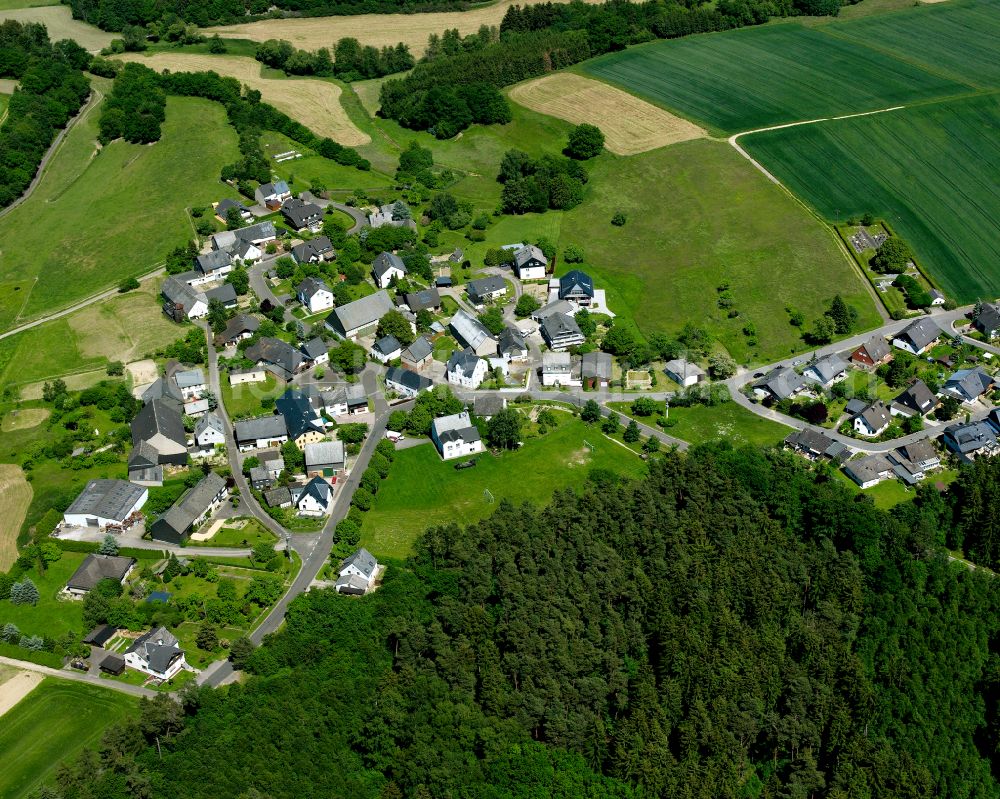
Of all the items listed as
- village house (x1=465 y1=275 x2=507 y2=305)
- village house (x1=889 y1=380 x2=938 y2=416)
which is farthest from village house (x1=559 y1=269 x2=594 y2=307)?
village house (x1=889 y1=380 x2=938 y2=416)

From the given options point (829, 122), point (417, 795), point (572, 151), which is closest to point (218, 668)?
point (417, 795)

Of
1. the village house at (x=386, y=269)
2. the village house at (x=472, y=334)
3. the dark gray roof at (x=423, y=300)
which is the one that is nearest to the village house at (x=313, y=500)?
the village house at (x=472, y=334)

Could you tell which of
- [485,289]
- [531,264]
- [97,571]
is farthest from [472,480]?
[531,264]

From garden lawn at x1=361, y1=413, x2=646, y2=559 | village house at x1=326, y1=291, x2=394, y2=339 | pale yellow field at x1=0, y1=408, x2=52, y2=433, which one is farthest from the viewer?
village house at x1=326, y1=291, x2=394, y2=339

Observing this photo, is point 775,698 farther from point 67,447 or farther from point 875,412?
point 67,447

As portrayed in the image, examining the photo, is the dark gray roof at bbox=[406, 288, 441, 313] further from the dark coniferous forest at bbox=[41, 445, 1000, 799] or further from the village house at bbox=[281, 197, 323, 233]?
the dark coniferous forest at bbox=[41, 445, 1000, 799]

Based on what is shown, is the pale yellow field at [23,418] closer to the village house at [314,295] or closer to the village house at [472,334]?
the village house at [314,295]
